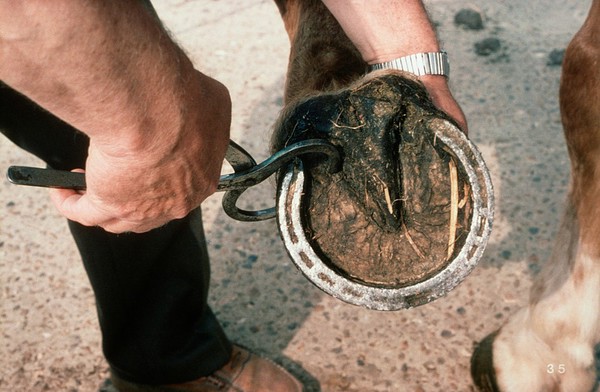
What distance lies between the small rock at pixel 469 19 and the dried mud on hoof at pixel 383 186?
2.40 metres

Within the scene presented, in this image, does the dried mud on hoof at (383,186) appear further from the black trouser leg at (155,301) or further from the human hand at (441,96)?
the black trouser leg at (155,301)

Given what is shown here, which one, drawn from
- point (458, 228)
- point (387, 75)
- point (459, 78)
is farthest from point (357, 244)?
point (459, 78)

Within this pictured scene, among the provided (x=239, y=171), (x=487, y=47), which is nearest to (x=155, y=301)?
(x=239, y=171)

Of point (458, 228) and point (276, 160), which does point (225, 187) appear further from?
point (458, 228)

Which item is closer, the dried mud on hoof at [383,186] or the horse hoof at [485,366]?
the dried mud on hoof at [383,186]

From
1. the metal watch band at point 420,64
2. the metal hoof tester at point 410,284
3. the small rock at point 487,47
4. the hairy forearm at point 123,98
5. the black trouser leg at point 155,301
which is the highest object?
the hairy forearm at point 123,98

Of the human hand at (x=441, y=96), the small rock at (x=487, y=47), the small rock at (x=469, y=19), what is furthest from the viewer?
the small rock at (x=469, y=19)

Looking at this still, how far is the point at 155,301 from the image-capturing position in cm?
194

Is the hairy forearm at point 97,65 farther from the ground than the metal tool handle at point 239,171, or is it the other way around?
the hairy forearm at point 97,65

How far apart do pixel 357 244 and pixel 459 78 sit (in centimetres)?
210

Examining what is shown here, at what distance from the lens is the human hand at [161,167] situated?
1.04 meters

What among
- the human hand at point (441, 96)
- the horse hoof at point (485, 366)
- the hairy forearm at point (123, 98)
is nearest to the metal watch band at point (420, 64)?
the human hand at point (441, 96)

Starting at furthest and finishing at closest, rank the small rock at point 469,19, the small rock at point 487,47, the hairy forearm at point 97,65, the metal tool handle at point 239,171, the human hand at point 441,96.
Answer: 1. the small rock at point 469,19
2. the small rock at point 487,47
3. the human hand at point 441,96
4. the metal tool handle at point 239,171
5. the hairy forearm at point 97,65

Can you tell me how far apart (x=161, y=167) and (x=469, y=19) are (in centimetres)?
273
